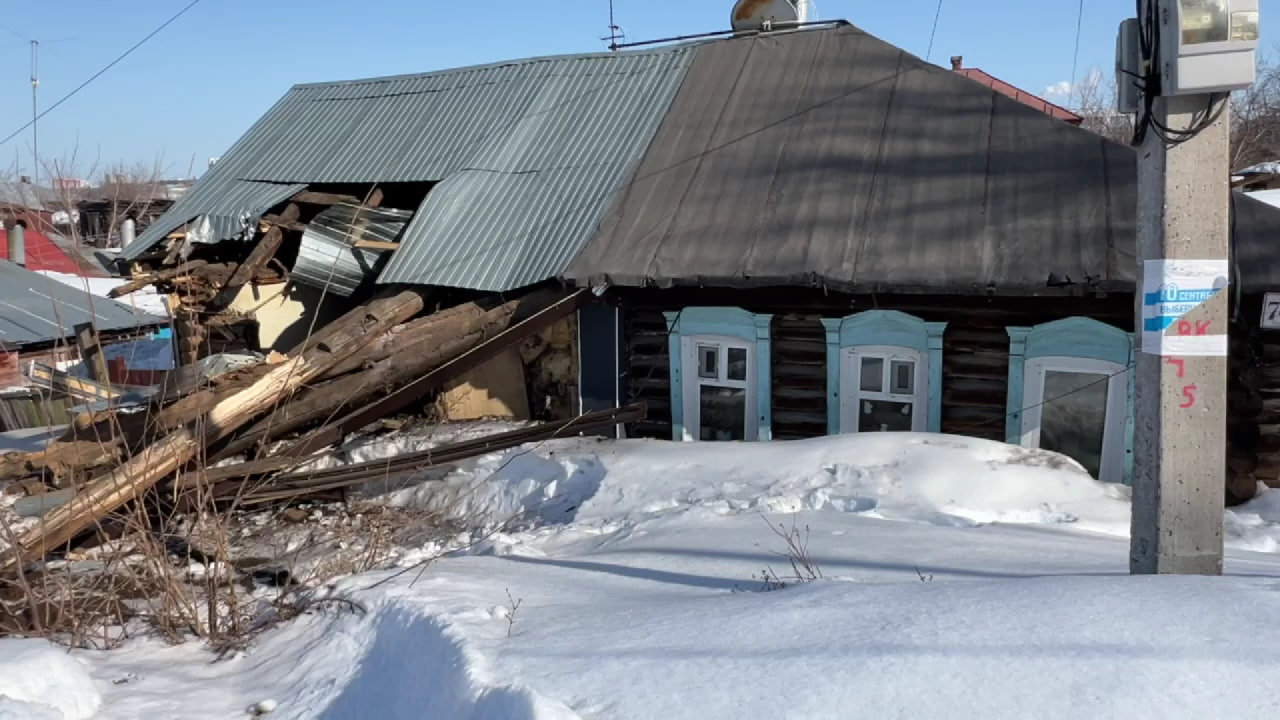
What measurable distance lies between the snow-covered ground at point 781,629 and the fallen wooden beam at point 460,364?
308 centimetres

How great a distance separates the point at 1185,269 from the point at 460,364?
25.7 ft

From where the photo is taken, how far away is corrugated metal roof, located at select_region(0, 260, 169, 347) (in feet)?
68.5

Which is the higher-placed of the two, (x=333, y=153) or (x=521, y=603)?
(x=333, y=153)

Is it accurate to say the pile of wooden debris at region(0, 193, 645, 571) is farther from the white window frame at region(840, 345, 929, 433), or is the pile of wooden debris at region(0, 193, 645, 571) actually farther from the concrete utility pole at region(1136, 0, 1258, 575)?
the concrete utility pole at region(1136, 0, 1258, 575)

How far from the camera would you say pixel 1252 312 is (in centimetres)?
884

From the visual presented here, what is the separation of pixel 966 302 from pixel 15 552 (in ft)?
26.8

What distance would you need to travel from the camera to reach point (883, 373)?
33.1ft

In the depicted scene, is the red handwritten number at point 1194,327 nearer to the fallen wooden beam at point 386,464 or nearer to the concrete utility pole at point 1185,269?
the concrete utility pole at point 1185,269

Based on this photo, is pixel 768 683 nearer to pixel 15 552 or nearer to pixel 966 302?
pixel 15 552

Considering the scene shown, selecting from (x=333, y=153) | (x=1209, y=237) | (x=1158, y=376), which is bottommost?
(x=1158, y=376)

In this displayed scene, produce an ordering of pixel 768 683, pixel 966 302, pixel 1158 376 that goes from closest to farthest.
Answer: pixel 768 683, pixel 1158 376, pixel 966 302

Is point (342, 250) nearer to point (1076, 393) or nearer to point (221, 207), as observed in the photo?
point (221, 207)

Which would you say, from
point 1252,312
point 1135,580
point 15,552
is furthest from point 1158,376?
point 15,552

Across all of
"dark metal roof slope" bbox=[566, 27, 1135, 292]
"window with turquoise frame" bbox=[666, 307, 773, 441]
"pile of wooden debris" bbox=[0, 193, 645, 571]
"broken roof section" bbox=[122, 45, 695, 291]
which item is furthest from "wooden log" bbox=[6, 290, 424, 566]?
"window with turquoise frame" bbox=[666, 307, 773, 441]
